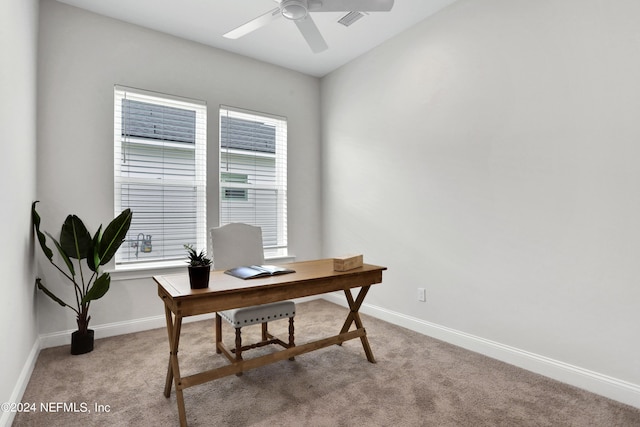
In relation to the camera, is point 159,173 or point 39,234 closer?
point 39,234

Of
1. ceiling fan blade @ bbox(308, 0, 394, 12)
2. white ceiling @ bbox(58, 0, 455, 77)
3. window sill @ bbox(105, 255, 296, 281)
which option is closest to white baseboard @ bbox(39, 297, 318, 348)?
window sill @ bbox(105, 255, 296, 281)

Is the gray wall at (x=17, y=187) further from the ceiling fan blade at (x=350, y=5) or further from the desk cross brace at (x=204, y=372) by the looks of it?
the ceiling fan blade at (x=350, y=5)

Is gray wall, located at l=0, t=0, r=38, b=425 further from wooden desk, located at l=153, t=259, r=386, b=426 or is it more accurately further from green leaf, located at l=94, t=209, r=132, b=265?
wooden desk, located at l=153, t=259, r=386, b=426

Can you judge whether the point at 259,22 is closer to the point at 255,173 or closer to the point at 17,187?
the point at 17,187

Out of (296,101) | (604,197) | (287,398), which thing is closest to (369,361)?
(287,398)

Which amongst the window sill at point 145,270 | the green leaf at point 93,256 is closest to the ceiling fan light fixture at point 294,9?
the green leaf at point 93,256

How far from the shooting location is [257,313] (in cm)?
233

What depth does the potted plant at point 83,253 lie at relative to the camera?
8.87 ft

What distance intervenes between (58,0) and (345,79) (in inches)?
115

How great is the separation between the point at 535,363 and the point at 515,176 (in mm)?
1386

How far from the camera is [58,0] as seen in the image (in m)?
2.91

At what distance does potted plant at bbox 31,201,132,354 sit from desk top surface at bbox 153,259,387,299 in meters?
0.98

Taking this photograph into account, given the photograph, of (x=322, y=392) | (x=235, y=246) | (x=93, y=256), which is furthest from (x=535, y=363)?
(x=93, y=256)

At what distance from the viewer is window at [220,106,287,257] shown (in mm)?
3879
